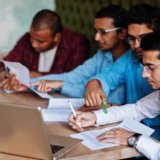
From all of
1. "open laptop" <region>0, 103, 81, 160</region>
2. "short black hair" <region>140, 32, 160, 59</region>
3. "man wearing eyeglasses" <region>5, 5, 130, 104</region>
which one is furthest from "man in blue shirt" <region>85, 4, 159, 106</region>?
"open laptop" <region>0, 103, 81, 160</region>

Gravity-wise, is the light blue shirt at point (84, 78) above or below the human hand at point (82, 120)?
below

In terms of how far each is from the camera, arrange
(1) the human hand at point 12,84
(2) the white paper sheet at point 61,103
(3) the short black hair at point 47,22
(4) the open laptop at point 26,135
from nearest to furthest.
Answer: (4) the open laptop at point 26,135
(2) the white paper sheet at point 61,103
(1) the human hand at point 12,84
(3) the short black hair at point 47,22

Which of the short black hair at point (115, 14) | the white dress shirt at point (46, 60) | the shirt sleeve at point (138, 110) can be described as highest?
the short black hair at point (115, 14)

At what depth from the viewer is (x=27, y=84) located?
268cm

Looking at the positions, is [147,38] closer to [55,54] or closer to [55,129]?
[55,129]

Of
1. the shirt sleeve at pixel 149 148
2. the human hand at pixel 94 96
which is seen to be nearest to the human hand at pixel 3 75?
the human hand at pixel 94 96

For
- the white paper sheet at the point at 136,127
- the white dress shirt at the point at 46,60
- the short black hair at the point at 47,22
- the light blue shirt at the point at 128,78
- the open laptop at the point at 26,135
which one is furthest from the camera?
the white dress shirt at the point at 46,60

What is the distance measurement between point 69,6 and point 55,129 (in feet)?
7.53

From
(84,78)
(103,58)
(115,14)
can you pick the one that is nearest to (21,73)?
(84,78)

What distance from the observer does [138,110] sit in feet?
7.22

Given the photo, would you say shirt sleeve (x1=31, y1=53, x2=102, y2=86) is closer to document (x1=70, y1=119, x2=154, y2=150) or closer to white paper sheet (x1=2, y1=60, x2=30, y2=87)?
white paper sheet (x1=2, y1=60, x2=30, y2=87)

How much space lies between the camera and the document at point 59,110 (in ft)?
7.27

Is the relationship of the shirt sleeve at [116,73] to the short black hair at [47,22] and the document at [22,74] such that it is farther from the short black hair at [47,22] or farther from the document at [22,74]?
the short black hair at [47,22]

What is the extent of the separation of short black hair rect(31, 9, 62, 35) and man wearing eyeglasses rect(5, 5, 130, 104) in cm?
43
